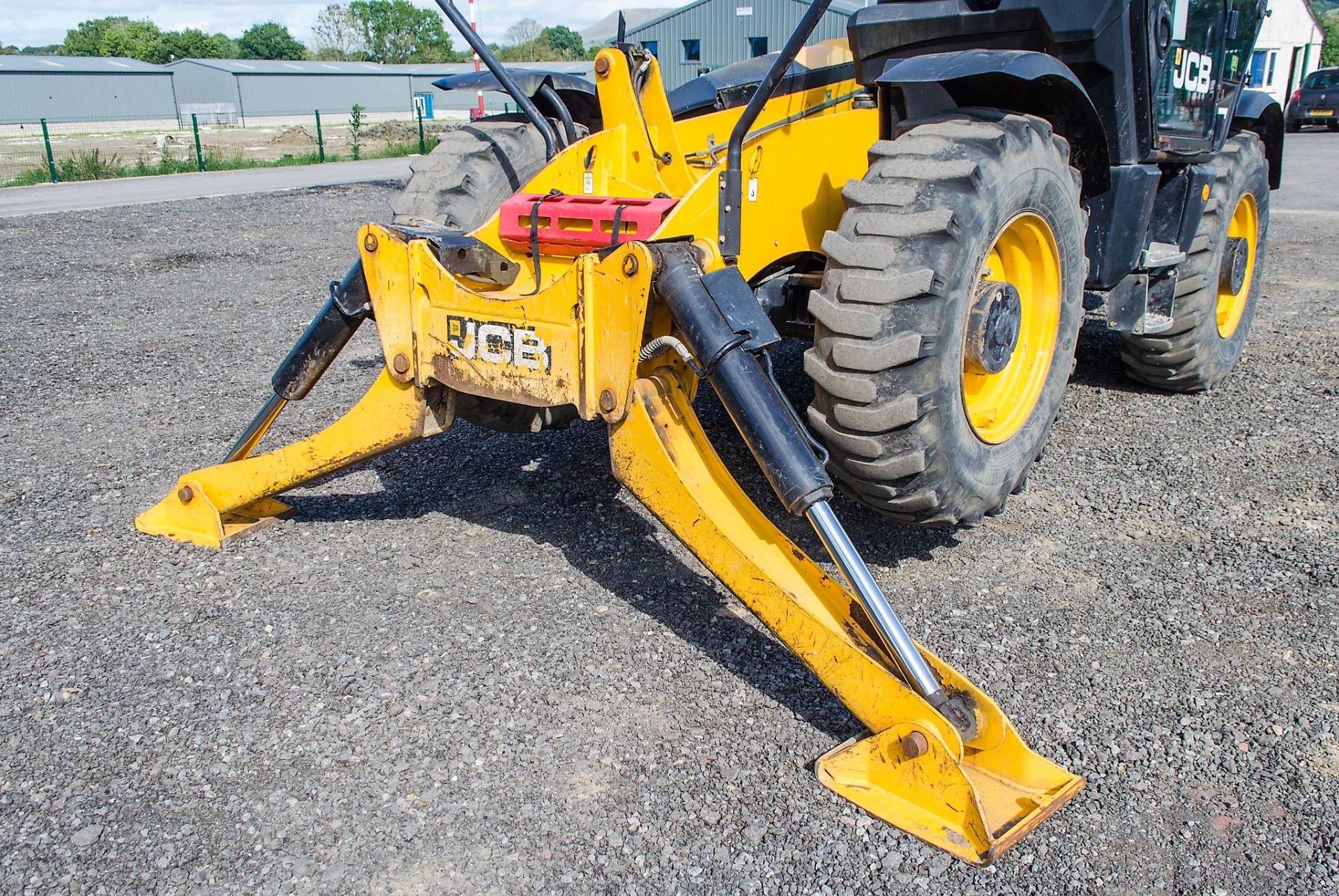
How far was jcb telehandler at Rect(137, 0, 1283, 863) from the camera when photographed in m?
2.77

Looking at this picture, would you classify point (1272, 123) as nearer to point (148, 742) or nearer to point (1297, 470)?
point (1297, 470)

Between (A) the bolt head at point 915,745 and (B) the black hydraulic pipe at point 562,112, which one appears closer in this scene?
(A) the bolt head at point 915,745

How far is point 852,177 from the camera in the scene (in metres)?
4.02

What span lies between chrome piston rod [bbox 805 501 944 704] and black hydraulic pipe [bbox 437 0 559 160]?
1.99m

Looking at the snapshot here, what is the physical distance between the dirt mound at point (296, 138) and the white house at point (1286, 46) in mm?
30902

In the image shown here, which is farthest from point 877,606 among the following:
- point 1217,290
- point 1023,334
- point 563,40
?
point 563,40

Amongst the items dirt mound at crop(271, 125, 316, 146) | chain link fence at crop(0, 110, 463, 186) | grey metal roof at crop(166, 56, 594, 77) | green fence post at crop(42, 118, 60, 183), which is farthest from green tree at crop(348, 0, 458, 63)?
green fence post at crop(42, 118, 60, 183)

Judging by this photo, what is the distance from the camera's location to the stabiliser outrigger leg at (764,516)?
2.56 metres

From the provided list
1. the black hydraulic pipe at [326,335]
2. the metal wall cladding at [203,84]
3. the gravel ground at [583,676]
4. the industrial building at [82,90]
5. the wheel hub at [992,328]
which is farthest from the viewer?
the metal wall cladding at [203,84]

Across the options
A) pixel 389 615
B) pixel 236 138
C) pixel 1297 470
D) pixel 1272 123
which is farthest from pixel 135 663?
pixel 236 138

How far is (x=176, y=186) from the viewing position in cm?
1758

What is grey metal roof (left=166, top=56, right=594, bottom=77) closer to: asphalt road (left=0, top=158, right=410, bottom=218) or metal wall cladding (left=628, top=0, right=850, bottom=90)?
metal wall cladding (left=628, top=0, right=850, bottom=90)

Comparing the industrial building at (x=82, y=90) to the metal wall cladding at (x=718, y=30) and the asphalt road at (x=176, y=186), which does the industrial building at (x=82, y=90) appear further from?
the asphalt road at (x=176, y=186)

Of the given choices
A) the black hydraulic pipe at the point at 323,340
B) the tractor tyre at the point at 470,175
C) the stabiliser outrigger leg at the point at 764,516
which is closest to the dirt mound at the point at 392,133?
the tractor tyre at the point at 470,175
